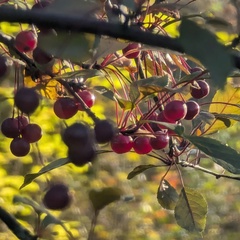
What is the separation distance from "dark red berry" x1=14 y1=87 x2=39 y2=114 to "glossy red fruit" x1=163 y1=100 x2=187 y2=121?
0.29 m

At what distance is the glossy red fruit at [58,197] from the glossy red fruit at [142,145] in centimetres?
28

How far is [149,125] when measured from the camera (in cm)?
85

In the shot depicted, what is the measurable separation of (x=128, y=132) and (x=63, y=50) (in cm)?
37

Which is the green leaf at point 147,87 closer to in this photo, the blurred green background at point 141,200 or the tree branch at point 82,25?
the tree branch at point 82,25

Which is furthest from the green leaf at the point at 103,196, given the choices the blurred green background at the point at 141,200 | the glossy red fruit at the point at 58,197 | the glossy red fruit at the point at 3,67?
the blurred green background at the point at 141,200

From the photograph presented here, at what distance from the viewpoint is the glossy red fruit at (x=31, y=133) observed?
2.80 ft

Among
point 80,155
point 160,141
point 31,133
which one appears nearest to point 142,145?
point 160,141

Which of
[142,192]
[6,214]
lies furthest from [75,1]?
[142,192]

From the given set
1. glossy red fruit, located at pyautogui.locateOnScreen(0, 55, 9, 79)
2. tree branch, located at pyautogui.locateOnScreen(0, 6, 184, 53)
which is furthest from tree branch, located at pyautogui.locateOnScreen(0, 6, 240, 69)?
glossy red fruit, located at pyautogui.locateOnScreen(0, 55, 9, 79)

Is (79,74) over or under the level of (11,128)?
over

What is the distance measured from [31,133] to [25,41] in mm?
176

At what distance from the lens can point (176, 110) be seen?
800mm

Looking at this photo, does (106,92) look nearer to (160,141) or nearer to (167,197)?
(160,141)

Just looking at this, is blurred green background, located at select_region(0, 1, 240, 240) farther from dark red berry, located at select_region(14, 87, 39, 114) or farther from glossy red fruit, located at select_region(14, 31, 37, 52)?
dark red berry, located at select_region(14, 87, 39, 114)
